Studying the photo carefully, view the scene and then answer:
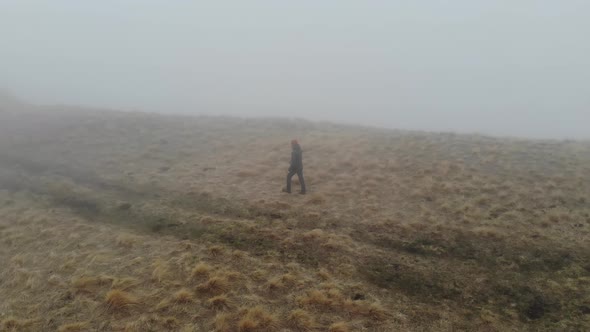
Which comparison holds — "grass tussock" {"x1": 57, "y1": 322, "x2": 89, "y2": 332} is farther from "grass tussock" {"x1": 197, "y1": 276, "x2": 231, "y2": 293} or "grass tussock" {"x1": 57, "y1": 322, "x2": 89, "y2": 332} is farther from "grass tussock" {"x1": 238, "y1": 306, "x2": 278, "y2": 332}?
"grass tussock" {"x1": 238, "y1": 306, "x2": 278, "y2": 332}

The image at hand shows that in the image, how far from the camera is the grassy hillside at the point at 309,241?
27.3 ft

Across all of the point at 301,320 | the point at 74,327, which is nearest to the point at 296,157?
the point at 301,320

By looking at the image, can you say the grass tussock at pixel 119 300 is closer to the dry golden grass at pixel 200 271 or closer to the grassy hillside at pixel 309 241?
the grassy hillside at pixel 309 241

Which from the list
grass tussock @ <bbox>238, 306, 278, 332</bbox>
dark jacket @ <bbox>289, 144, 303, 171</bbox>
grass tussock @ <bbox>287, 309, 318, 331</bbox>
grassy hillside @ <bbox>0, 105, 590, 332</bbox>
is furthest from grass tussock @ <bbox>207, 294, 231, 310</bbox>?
dark jacket @ <bbox>289, 144, 303, 171</bbox>

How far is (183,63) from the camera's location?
535ft

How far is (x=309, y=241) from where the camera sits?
11.8 meters

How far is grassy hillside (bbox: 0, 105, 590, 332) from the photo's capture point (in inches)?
328

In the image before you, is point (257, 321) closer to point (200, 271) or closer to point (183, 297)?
point (183, 297)

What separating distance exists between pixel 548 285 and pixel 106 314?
11.9 metres

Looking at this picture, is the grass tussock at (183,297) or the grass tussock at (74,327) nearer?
the grass tussock at (74,327)

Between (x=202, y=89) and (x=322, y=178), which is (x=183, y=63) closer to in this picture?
(x=202, y=89)

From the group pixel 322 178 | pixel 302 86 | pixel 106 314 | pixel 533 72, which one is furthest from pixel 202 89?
pixel 533 72

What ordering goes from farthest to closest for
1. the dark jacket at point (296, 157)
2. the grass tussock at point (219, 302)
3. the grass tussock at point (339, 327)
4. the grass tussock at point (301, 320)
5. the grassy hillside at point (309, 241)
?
the dark jacket at point (296, 157) < the grass tussock at point (219, 302) < the grassy hillside at point (309, 241) < the grass tussock at point (301, 320) < the grass tussock at point (339, 327)

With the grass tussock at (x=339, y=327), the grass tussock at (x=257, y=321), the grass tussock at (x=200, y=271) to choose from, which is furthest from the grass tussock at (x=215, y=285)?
Answer: the grass tussock at (x=339, y=327)
